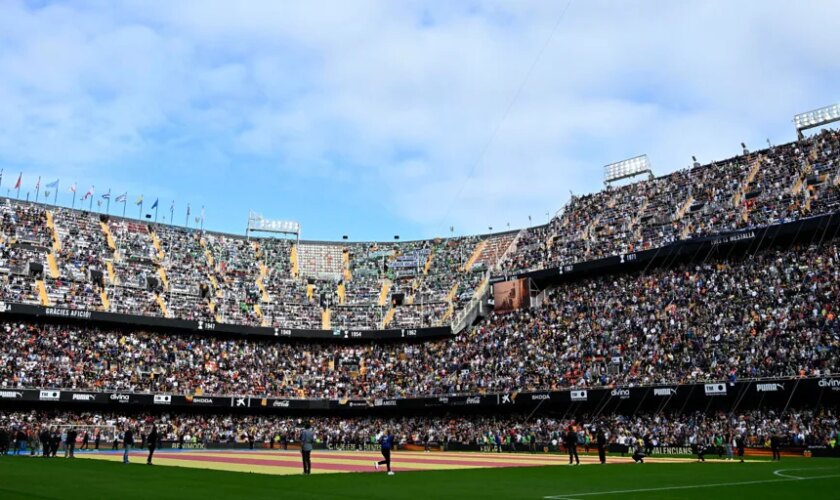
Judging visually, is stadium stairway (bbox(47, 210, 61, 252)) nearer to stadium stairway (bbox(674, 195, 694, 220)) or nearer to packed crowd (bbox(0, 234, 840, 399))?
packed crowd (bbox(0, 234, 840, 399))

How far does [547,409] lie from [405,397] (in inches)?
505

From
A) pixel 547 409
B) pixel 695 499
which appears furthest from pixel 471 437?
pixel 695 499

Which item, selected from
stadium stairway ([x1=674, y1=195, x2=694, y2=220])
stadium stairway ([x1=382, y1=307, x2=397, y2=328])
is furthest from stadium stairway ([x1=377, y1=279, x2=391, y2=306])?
stadium stairway ([x1=674, y1=195, x2=694, y2=220])

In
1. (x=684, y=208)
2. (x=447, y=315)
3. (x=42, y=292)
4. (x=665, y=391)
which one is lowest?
(x=665, y=391)

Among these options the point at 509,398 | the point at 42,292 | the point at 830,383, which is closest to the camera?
the point at 830,383

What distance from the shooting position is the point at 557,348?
5812 centimetres

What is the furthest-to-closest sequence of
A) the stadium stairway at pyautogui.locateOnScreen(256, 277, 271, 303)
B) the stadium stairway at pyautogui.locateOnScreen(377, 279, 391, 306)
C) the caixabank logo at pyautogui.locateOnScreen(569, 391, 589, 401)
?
1. the stadium stairway at pyautogui.locateOnScreen(377, 279, 391, 306)
2. the stadium stairway at pyautogui.locateOnScreen(256, 277, 271, 303)
3. the caixabank logo at pyautogui.locateOnScreen(569, 391, 589, 401)

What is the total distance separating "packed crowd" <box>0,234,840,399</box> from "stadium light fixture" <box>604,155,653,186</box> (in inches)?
705

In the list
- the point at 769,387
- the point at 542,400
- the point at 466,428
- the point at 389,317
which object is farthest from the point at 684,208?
the point at 389,317

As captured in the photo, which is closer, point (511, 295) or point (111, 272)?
point (511, 295)

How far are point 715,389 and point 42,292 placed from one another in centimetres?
5010

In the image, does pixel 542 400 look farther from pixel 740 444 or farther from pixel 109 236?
pixel 109 236

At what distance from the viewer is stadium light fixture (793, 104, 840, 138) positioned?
63.3 meters

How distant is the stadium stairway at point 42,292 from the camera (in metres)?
59.7
